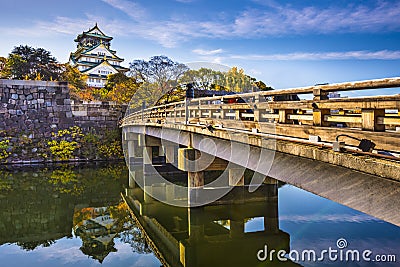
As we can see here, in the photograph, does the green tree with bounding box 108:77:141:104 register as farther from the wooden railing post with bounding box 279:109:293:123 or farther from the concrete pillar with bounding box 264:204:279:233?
the wooden railing post with bounding box 279:109:293:123

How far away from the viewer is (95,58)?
6284cm

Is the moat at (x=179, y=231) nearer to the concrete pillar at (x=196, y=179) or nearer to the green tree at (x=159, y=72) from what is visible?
the concrete pillar at (x=196, y=179)

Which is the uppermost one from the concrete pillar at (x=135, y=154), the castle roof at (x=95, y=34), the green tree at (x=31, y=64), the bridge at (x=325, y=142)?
the castle roof at (x=95, y=34)

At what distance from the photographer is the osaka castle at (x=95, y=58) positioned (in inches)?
2350

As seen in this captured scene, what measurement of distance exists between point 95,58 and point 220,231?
5666 cm

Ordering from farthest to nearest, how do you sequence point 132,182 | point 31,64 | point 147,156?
point 31,64
point 132,182
point 147,156

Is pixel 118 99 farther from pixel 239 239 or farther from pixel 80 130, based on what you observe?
pixel 239 239

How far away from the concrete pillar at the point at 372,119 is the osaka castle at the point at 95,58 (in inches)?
2114

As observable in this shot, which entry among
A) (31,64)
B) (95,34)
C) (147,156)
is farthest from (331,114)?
(95,34)

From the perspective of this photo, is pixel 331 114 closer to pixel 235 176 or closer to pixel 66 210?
pixel 235 176

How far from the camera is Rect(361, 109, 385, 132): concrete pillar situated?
454cm

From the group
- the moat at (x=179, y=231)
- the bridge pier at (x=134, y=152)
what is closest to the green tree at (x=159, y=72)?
the bridge pier at (x=134, y=152)

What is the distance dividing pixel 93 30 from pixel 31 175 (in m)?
48.6

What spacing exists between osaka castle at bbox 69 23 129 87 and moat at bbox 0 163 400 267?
4196 centimetres
